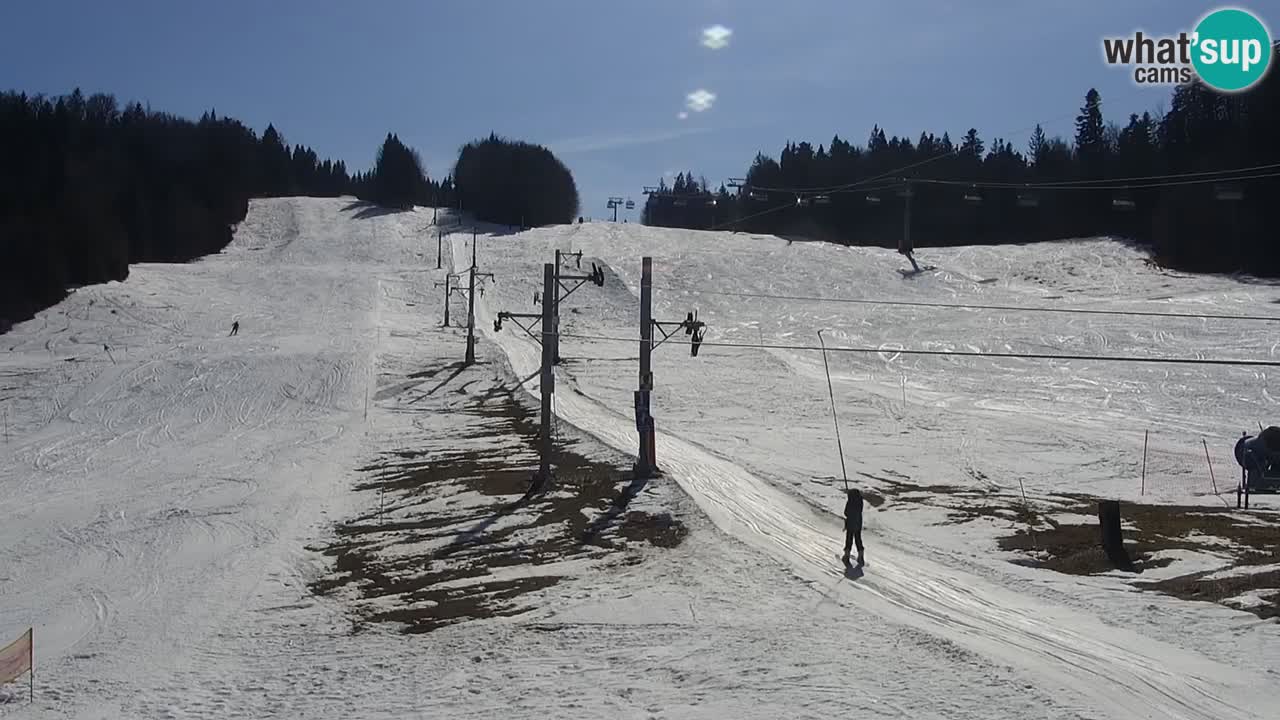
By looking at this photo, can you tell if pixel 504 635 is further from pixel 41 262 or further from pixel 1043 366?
pixel 41 262

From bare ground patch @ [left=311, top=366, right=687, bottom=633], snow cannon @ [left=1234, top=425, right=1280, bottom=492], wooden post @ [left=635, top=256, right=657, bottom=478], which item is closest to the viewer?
bare ground patch @ [left=311, top=366, right=687, bottom=633]

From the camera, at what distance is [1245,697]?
12945 mm

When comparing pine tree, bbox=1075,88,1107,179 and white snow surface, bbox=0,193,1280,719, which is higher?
pine tree, bbox=1075,88,1107,179

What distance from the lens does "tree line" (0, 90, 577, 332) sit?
68.1 m

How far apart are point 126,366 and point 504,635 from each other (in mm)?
42224

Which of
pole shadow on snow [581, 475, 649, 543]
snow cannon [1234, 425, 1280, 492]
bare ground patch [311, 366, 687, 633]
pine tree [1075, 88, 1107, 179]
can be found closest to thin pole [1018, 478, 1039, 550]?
snow cannon [1234, 425, 1280, 492]

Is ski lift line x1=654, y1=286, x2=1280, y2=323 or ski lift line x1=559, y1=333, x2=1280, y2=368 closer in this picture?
ski lift line x1=559, y1=333, x2=1280, y2=368

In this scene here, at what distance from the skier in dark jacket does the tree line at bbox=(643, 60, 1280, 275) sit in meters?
52.1

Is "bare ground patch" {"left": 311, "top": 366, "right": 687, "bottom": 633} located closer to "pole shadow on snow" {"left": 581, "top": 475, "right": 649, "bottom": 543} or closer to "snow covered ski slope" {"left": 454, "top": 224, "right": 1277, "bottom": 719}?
"pole shadow on snow" {"left": 581, "top": 475, "right": 649, "bottom": 543}

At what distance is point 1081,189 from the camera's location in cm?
9056

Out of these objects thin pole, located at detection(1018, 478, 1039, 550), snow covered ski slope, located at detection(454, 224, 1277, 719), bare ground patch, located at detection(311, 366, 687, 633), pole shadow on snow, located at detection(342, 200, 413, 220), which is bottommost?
bare ground patch, located at detection(311, 366, 687, 633)

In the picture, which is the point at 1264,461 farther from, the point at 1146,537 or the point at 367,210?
the point at 367,210

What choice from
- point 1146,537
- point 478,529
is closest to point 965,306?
point 1146,537

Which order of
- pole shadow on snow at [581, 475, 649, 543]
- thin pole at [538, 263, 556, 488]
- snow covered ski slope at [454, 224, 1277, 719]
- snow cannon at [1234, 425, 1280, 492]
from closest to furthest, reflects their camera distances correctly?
snow covered ski slope at [454, 224, 1277, 719] < pole shadow on snow at [581, 475, 649, 543] < snow cannon at [1234, 425, 1280, 492] < thin pole at [538, 263, 556, 488]
